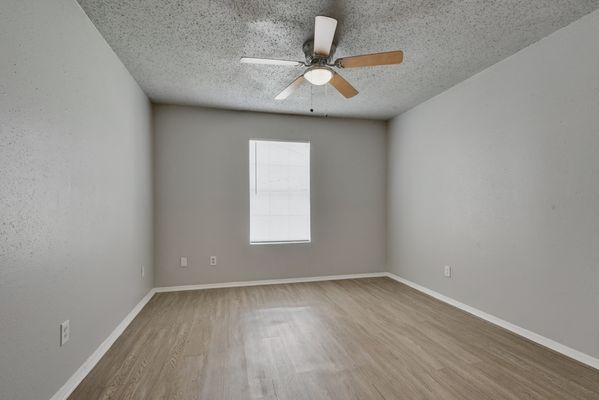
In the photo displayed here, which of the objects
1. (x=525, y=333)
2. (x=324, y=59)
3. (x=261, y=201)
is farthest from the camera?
(x=261, y=201)

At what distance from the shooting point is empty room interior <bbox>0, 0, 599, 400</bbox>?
161 centimetres

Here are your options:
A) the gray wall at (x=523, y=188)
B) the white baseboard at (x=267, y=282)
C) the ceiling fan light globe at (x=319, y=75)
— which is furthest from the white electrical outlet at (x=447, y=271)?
the ceiling fan light globe at (x=319, y=75)

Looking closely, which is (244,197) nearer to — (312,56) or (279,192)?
(279,192)

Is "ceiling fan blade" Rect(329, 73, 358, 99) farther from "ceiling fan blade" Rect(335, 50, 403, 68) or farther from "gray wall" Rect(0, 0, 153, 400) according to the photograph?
"gray wall" Rect(0, 0, 153, 400)

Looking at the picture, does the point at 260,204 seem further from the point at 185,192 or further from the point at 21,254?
the point at 21,254

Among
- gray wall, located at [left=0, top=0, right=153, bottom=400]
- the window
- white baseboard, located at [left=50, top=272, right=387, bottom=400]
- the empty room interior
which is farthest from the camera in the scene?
the window

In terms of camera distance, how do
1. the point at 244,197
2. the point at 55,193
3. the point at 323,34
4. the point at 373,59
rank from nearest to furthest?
the point at 55,193
the point at 323,34
the point at 373,59
the point at 244,197

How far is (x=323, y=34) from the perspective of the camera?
1915 mm

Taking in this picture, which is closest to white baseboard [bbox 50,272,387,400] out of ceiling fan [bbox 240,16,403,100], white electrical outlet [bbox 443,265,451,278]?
white electrical outlet [bbox 443,265,451,278]

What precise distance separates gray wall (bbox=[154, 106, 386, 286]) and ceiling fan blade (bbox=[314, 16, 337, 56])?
85.9 inches

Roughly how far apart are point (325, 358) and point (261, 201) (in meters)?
2.47

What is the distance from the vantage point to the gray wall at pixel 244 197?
3818 millimetres

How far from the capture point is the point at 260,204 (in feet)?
13.7

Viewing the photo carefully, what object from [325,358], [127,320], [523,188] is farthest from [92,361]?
[523,188]
